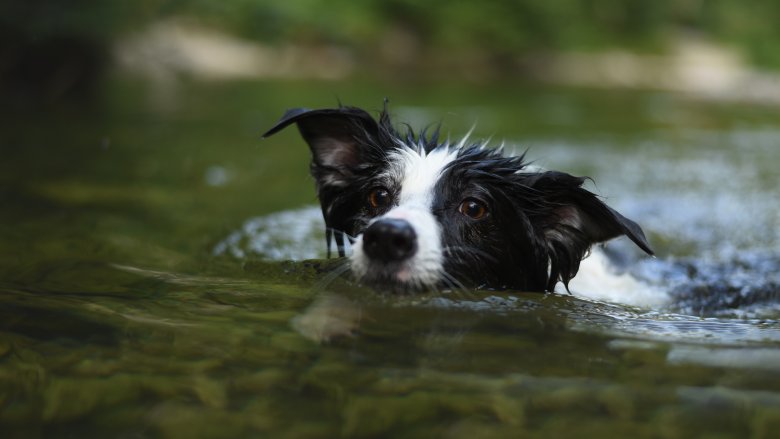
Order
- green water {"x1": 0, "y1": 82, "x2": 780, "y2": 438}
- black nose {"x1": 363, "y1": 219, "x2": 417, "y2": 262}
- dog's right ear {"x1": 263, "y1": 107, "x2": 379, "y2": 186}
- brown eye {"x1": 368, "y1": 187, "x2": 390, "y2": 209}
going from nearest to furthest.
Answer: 1. green water {"x1": 0, "y1": 82, "x2": 780, "y2": 438}
2. black nose {"x1": 363, "y1": 219, "x2": 417, "y2": 262}
3. brown eye {"x1": 368, "y1": 187, "x2": 390, "y2": 209}
4. dog's right ear {"x1": 263, "y1": 107, "x2": 379, "y2": 186}

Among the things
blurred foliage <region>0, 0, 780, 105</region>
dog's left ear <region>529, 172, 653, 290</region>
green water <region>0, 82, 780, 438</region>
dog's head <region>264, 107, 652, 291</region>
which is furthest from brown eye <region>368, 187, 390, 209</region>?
blurred foliage <region>0, 0, 780, 105</region>

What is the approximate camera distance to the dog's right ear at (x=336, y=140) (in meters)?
4.31

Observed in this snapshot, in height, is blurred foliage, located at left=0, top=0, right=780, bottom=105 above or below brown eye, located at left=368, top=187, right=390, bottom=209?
above

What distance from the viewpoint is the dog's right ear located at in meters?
4.31

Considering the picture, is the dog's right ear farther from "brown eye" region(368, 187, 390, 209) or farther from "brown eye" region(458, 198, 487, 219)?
"brown eye" region(458, 198, 487, 219)

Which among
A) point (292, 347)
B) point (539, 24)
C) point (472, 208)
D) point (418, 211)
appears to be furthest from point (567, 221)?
point (539, 24)

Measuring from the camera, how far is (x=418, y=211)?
3.76 metres

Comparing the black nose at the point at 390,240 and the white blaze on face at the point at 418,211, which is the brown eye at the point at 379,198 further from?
the black nose at the point at 390,240

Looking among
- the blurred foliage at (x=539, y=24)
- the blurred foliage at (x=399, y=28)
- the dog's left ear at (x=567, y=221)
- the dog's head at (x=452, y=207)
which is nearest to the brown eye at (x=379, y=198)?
the dog's head at (x=452, y=207)

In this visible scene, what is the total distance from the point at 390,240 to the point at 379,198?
65 cm

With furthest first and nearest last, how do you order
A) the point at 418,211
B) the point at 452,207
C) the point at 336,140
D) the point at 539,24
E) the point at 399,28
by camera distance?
the point at 539,24 → the point at 399,28 → the point at 336,140 → the point at 452,207 → the point at 418,211

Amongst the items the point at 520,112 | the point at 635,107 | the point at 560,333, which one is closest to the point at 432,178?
the point at 560,333

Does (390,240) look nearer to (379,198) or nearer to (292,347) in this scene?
(379,198)

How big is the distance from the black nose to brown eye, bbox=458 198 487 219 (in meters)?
0.49
